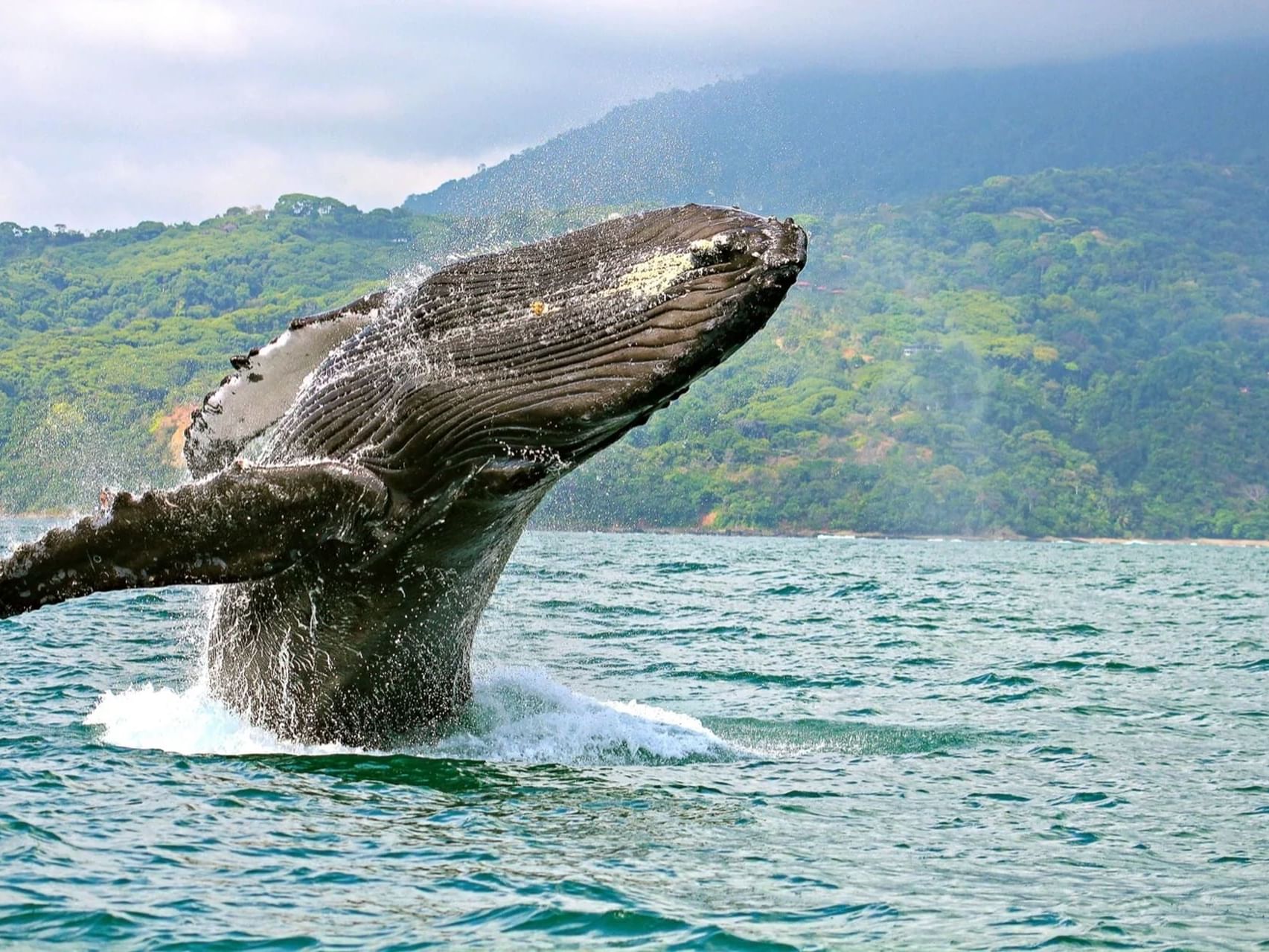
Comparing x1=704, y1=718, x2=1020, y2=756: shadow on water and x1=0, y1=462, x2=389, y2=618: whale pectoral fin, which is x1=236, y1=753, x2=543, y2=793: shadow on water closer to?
x1=0, y1=462, x2=389, y2=618: whale pectoral fin

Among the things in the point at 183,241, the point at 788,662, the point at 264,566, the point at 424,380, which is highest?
the point at 183,241

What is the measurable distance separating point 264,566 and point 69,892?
125 centimetres

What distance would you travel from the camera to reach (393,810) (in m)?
6.11

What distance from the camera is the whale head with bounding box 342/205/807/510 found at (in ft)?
17.8

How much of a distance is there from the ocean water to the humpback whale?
1.83ft

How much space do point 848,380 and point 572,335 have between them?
123223mm

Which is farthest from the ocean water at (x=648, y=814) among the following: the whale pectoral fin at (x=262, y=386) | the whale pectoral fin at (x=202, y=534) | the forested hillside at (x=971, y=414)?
the forested hillside at (x=971, y=414)

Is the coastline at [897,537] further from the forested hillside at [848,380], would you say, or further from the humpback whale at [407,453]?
the humpback whale at [407,453]

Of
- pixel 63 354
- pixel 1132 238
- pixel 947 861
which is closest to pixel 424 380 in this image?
pixel 947 861

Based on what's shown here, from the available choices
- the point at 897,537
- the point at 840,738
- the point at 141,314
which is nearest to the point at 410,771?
the point at 840,738

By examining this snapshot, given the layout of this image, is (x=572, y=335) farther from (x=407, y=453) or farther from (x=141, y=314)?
(x=141, y=314)

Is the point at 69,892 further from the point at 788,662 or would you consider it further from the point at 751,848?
the point at 788,662

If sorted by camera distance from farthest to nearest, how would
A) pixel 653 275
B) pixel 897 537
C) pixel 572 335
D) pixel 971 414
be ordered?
pixel 971 414 < pixel 897 537 < pixel 572 335 < pixel 653 275

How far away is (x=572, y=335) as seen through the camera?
570 centimetres
